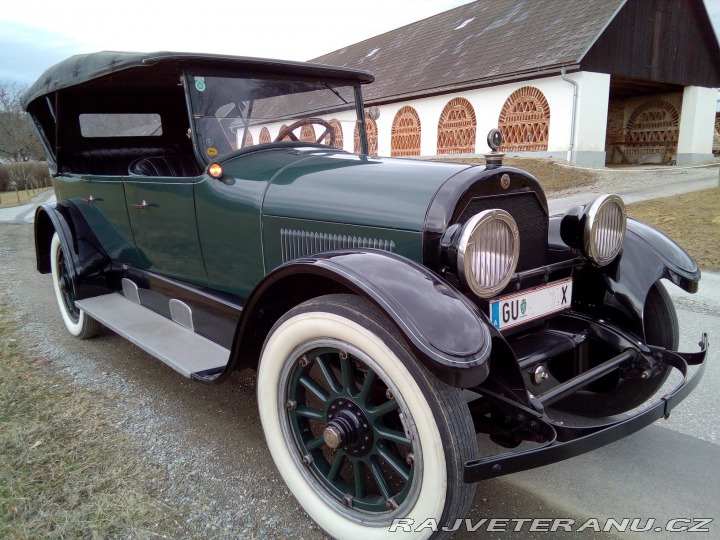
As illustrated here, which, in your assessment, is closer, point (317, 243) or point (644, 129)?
point (317, 243)

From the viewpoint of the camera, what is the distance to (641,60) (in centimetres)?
1475

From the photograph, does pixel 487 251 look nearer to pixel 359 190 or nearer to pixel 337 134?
pixel 359 190

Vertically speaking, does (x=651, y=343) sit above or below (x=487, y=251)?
below

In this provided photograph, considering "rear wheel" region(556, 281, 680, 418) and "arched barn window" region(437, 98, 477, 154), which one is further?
"arched barn window" region(437, 98, 477, 154)

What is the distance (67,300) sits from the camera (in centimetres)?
411

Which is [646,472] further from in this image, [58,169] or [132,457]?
[58,169]

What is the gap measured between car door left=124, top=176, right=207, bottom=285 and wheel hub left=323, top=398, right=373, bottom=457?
1.41 meters

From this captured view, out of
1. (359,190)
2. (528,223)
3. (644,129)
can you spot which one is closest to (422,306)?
(359,190)

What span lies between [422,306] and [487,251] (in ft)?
1.49

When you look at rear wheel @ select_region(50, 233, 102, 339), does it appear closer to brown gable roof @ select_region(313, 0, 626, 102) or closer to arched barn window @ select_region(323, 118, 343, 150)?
arched barn window @ select_region(323, 118, 343, 150)

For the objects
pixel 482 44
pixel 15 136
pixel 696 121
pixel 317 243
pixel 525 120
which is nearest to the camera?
pixel 317 243

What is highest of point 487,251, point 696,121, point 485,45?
point 485,45

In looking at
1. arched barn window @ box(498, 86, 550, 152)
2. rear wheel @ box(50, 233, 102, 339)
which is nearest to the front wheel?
rear wheel @ box(50, 233, 102, 339)

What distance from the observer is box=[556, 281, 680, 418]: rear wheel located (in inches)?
97.1
